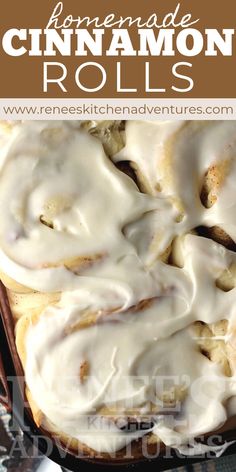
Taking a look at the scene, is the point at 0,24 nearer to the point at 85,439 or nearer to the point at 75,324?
the point at 75,324

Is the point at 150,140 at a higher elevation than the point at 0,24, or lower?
lower

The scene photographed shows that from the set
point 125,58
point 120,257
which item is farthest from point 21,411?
point 125,58

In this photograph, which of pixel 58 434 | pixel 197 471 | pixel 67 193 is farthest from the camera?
pixel 197 471

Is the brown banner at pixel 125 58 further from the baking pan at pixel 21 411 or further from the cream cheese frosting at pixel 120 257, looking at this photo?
the baking pan at pixel 21 411

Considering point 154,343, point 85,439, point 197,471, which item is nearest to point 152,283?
point 154,343

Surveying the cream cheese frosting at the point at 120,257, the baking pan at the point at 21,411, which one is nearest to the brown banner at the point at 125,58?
the cream cheese frosting at the point at 120,257
